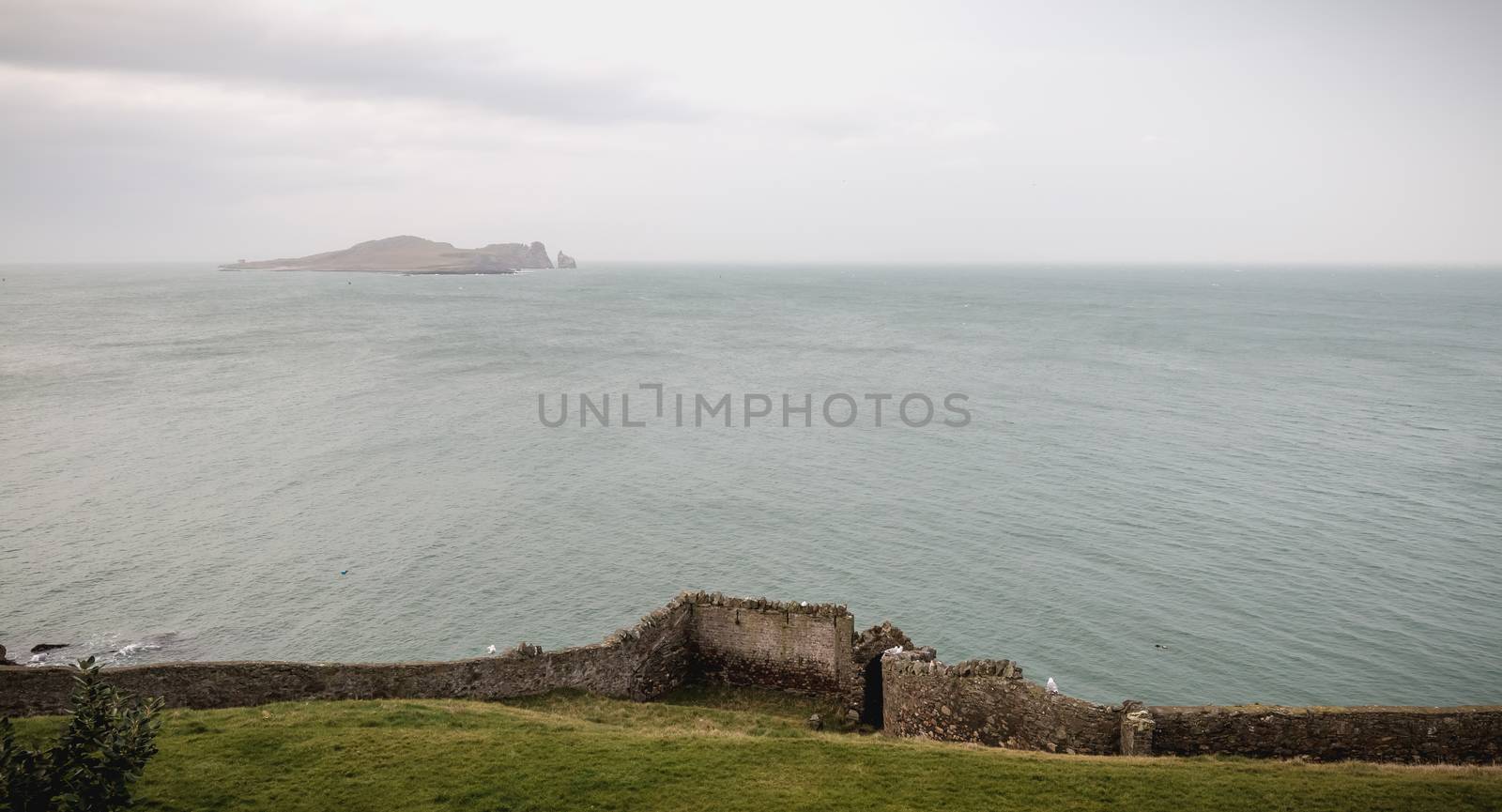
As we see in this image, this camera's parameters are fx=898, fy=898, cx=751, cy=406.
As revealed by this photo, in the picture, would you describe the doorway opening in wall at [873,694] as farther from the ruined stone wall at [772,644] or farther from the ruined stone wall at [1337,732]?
the ruined stone wall at [1337,732]

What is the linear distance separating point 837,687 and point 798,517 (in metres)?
27.3

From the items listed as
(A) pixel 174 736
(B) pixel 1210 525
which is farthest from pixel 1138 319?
(A) pixel 174 736

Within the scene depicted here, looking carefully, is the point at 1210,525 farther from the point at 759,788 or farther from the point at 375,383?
the point at 375,383

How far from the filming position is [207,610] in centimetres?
3856

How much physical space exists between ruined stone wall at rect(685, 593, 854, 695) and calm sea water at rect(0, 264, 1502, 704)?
1240 cm

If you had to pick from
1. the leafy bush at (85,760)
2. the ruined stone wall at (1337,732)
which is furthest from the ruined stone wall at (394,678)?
the ruined stone wall at (1337,732)

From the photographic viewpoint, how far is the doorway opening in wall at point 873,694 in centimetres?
2302

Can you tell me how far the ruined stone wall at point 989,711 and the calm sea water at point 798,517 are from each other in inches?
547

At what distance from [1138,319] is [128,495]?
16327 cm

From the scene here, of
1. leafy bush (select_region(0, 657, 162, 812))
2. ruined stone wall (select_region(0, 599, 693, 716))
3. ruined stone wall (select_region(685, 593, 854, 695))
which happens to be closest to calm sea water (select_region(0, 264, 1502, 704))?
ruined stone wall (select_region(685, 593, 854, 695))

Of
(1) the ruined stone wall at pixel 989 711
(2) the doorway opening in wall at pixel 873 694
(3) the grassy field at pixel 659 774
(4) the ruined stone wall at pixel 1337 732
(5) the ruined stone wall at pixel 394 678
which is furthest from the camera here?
(2) the doorway opening in wall at pixel 873 694

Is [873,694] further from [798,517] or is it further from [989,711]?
[798,517]

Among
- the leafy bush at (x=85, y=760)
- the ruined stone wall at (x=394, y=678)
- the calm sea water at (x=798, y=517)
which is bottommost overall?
the calm sea water at (x=798, y=517)

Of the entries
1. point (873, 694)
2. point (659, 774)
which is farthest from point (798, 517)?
point (659, 774)
